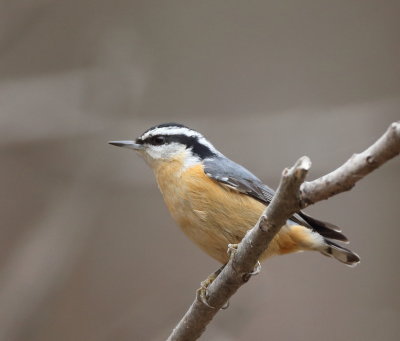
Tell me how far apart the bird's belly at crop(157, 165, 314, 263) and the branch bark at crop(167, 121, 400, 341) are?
56cm

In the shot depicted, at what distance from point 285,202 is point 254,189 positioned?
1301 mm

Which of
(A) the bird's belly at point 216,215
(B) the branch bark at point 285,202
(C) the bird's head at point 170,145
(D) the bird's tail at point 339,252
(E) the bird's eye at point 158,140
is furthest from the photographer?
(E) the bird's eye at point 158,140

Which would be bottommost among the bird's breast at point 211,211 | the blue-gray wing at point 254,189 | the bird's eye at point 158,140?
the bird's breast at point 211,211

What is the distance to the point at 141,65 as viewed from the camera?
5.23 metres

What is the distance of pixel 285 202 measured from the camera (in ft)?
6.97

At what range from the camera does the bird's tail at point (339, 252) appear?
11.6 feet

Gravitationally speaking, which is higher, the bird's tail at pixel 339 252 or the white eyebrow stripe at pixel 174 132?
the white eyebrow stripe at pixel 174 132

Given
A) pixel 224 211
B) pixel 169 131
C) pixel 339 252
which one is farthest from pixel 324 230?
pixel 169 131

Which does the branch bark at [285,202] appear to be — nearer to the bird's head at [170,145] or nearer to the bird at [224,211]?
the bird at [224,211]

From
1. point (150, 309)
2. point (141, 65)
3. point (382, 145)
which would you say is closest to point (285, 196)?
point (382, 145)

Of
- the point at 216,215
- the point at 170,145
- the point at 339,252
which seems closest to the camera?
the point at 216,215

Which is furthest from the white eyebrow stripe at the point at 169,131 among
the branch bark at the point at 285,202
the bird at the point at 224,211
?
the branch bark at the point at 285,202

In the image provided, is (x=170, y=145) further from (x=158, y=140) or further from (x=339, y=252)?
(x=339, y=252)

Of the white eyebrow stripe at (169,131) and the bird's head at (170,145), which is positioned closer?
the bird's head at (170,145)
